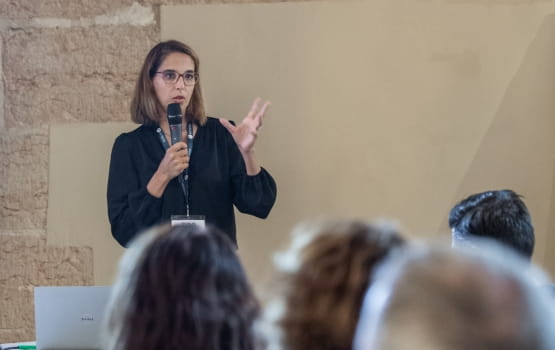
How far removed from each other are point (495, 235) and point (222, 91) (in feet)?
4.82

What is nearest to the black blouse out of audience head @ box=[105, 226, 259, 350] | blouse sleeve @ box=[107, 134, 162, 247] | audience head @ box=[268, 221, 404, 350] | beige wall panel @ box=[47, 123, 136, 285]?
blouse sleeve @ box=[107, 134, 162, 247]

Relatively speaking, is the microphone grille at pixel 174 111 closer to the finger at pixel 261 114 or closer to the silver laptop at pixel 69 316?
the finger at pixel 261 114

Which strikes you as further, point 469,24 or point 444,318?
point 469,24

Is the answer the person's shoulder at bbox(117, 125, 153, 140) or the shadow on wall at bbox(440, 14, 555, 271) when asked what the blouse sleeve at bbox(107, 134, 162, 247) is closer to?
the person's shoulder at bbox(117, 125, 153, 140)

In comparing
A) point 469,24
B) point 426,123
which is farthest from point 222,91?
point 469,24

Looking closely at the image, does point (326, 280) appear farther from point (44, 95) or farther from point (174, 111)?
point (44, 95)

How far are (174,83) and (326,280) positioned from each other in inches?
81.7

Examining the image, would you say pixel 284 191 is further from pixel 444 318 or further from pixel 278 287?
pixel 444 318

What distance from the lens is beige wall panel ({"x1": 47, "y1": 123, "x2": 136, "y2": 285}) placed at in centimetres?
287

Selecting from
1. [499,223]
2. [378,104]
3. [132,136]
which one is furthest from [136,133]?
[499,223]

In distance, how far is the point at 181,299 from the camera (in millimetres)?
883

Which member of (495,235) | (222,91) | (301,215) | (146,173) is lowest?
(495,235)

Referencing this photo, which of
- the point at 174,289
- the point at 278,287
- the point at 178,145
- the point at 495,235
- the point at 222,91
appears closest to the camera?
the point at 278,287

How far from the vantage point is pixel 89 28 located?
2875 millimetres
